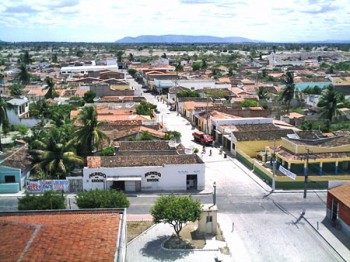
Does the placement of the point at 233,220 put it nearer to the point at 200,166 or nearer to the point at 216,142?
the point at 200,166

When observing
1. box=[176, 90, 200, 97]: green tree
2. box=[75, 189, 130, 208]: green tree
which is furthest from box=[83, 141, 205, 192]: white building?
box=[176, 90, 200, 97]: green tree

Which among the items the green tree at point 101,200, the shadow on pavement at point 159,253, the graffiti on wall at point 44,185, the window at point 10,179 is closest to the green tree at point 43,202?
the green tree at point 101,200

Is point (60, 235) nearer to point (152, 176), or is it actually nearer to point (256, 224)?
point (256, 224)

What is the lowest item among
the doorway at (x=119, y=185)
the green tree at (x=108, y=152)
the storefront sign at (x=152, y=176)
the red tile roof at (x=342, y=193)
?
the doorway at (x=119, y=185)

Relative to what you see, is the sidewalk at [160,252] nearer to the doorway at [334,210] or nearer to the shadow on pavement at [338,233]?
the shadow on pavement at [338,233]

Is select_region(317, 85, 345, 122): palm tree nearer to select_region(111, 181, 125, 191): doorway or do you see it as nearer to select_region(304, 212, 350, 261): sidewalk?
select_region(304, 212, 350, 261): sidewalk

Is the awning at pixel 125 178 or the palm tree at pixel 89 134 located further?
the palm tree at pixel 89 134
